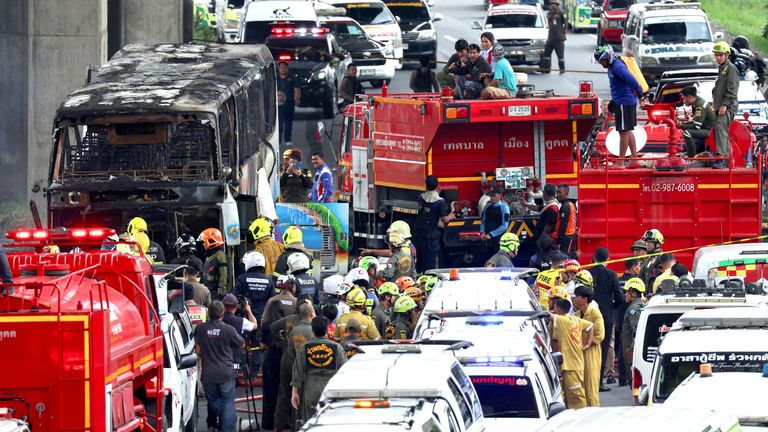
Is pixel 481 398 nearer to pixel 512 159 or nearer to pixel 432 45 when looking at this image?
pixel 512 159

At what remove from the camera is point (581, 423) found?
33.7 ft

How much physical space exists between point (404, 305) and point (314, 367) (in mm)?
2244

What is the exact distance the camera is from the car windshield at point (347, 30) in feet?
130

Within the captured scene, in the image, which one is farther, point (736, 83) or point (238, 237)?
point (736, 83)

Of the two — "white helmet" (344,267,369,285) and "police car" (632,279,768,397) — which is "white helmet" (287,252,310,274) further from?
"police car" (632,279,768,397)

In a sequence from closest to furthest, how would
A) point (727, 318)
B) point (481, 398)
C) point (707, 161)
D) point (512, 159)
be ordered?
point (481, 398)
point (727, 318)
point (707, 161)
point (512, 159)

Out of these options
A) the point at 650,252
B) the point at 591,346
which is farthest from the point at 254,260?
the point at 650,252

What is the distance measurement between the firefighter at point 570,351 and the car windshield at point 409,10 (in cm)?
2821

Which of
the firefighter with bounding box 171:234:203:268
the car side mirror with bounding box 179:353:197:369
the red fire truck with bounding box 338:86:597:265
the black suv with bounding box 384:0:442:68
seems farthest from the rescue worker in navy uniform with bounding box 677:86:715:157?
the black suv with bounding box 384:0:442:68

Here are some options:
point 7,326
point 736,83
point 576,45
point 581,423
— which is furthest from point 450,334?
point 576,45

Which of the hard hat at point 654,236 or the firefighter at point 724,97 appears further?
the firefighter at point 724,97

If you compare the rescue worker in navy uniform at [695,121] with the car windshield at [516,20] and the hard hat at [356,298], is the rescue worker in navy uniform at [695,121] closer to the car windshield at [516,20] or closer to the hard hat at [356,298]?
the hard hat at [356,298]

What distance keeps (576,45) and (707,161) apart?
29.7 m

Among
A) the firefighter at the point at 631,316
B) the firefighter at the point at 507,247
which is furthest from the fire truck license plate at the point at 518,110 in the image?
the firefighter at the point at 631,316
